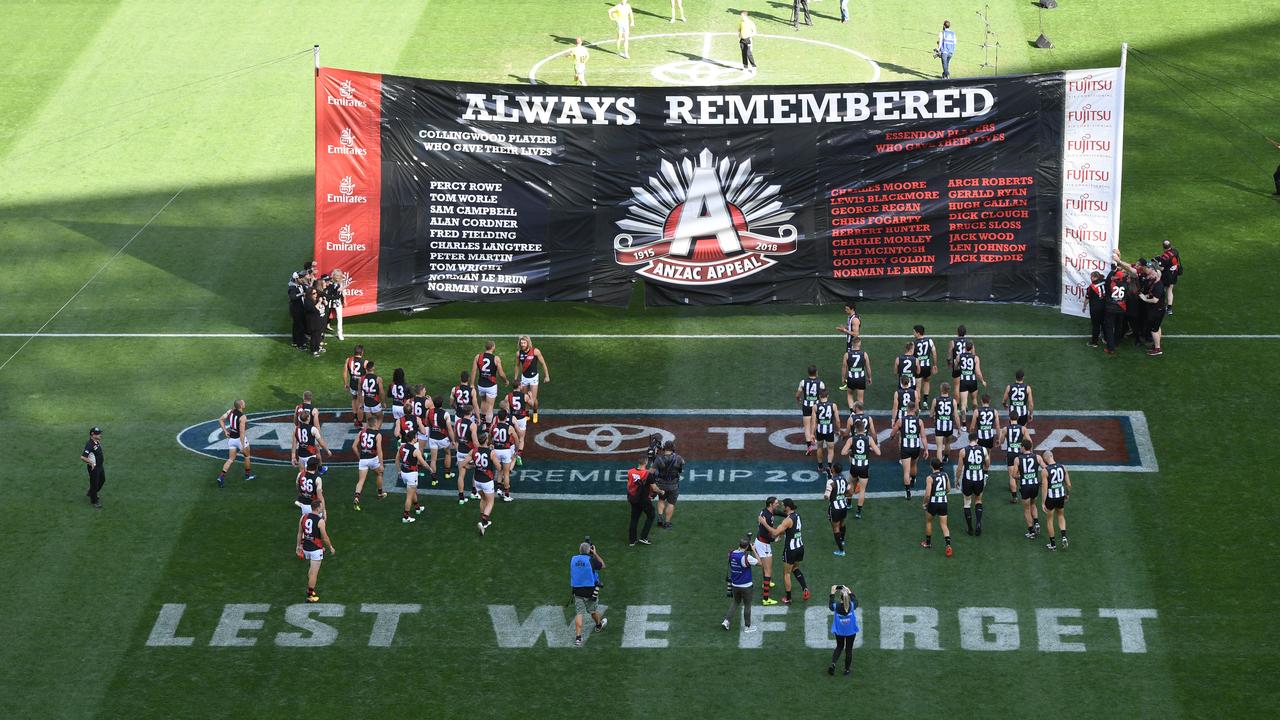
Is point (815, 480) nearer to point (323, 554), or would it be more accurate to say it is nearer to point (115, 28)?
point (323, 554)

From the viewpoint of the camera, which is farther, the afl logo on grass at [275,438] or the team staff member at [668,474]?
the afl logo on grass at [275,438]

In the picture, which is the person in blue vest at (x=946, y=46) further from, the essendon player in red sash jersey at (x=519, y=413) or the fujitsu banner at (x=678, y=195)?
the essendon player in red sash jersey at (x=519, y=413)

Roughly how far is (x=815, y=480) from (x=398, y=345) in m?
10.7

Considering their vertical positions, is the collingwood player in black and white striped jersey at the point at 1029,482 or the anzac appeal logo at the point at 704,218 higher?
the anzac appeal logo at the point at 704,218

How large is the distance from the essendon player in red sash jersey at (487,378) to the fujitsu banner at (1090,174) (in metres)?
12.6

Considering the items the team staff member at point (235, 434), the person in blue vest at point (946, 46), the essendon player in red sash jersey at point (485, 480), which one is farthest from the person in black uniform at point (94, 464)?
the person in blue vest at point (946, 46)

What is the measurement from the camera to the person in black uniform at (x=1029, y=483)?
30.1 metres

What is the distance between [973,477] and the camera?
3042 centimetres

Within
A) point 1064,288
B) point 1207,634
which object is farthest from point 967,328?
point 1207,634

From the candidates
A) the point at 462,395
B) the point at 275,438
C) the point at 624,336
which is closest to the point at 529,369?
the point at 462,395

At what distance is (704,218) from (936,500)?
10.3 m

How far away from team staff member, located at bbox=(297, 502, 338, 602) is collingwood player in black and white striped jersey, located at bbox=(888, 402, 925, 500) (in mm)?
10675

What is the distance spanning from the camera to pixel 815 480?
32.6 metres

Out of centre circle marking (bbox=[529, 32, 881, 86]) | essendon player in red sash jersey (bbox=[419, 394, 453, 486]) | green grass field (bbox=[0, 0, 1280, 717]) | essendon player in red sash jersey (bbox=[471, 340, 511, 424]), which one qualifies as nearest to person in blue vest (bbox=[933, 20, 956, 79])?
green grass field (bbox=[0, 0, 1280, 717])
